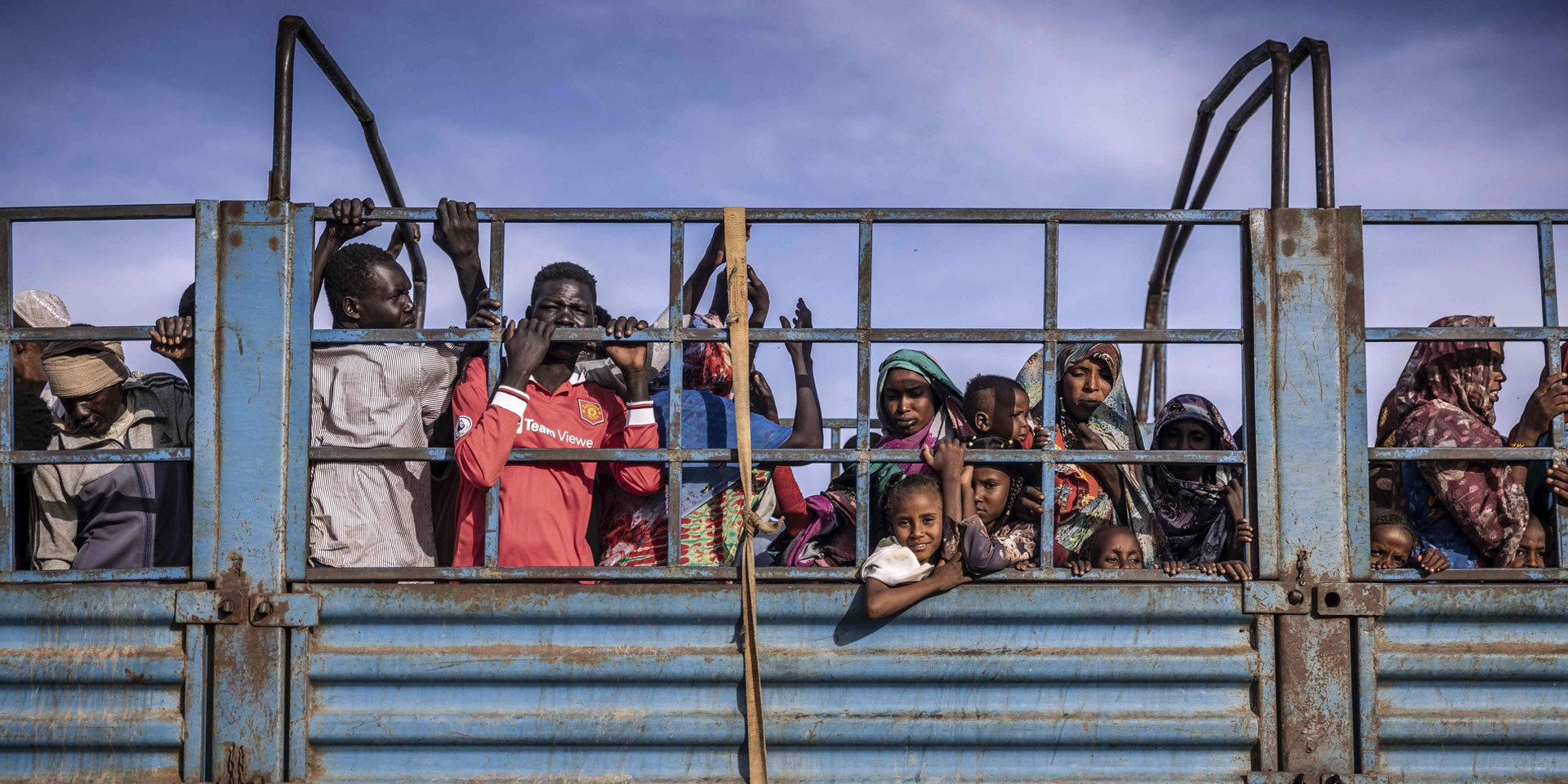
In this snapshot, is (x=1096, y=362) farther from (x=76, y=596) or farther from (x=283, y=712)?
(x=76, y=596)

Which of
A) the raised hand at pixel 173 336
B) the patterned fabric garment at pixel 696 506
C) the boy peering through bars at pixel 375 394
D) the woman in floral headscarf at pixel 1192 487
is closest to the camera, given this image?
the raised hand at pixel 173 336

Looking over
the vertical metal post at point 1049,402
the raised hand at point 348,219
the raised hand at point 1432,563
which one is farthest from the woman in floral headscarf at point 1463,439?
the raised hand at point 348,219

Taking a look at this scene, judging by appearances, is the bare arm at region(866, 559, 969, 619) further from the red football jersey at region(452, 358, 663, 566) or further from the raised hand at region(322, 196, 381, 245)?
the raised hand at region(322, 196, 381, 245)

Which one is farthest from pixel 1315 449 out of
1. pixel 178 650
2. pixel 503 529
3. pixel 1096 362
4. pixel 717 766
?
pixel 178 650

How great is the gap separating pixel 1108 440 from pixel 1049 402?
90cm

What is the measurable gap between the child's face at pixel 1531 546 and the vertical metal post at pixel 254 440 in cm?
292

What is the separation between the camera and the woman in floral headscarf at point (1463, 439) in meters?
2.68

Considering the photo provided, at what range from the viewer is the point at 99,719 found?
2.35 metres

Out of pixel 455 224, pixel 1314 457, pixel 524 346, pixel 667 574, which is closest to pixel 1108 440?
pixel 1314 457

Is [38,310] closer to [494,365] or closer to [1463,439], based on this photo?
[494,365]

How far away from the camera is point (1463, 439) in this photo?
2.78 m

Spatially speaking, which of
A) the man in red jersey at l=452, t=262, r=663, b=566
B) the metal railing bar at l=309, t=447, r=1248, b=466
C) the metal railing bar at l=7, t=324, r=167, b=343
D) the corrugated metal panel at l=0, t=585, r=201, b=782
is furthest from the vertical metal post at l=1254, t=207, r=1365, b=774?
the metal railing bar at l=7, t=324, r=167, b=343

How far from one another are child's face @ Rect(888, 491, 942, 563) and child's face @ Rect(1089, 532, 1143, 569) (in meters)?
0.65

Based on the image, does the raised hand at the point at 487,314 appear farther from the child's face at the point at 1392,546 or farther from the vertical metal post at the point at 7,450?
the child's face at the point at 1392,546
